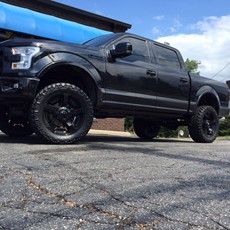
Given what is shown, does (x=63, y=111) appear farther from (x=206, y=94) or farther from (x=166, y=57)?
(x=206, y=94)

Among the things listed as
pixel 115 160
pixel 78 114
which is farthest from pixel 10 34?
pixel 115 160

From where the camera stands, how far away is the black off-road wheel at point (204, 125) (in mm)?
7449

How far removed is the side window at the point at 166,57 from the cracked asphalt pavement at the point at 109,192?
9.80 feet

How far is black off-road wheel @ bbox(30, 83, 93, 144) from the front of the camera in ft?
16.6

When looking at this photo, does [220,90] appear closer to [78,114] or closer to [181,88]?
[181,88]

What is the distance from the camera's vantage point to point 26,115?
5500 millimetres

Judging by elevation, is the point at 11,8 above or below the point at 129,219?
above

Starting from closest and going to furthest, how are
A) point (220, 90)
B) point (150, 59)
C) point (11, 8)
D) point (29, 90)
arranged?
point (29, 90) → point (150, 59) → point (220, 90) → point (11, 8)

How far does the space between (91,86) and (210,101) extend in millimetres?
3494

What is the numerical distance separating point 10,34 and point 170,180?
9.07 meters

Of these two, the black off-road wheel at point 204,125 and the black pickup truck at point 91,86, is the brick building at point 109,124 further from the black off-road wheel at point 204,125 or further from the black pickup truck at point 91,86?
the black off-road wheel at point 204,125

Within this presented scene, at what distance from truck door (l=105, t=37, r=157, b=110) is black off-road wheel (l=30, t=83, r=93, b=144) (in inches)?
23.3

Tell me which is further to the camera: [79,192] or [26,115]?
[26,115]

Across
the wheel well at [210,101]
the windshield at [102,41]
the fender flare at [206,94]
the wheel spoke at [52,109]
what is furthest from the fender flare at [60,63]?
the wheel well at [210,101]
